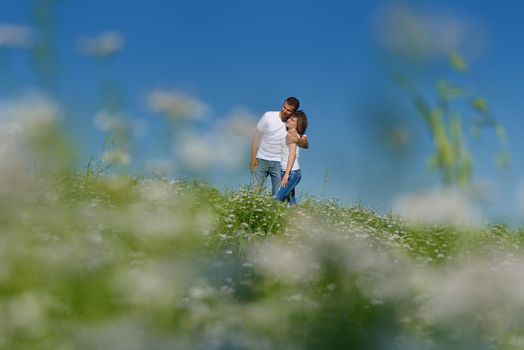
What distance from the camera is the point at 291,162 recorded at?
33.2 ft

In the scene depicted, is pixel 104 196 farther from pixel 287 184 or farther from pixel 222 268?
pixel 287 184

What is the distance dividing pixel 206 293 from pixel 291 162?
714 cm

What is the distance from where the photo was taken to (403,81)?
232cm

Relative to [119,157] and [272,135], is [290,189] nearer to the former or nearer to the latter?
[272,135]

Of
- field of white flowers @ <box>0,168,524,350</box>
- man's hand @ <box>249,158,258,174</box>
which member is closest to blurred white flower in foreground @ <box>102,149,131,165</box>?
field of white flowers @ <box>0,168,524,350</box>

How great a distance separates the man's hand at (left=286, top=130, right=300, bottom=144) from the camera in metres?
10.0

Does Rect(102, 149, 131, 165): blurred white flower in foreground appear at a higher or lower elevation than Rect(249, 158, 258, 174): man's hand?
lower

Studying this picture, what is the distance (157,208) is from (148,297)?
161 cm

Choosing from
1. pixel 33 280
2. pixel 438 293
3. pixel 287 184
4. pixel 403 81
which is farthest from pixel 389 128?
pixel 287 184

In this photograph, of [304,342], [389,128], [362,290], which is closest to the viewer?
[389,128]

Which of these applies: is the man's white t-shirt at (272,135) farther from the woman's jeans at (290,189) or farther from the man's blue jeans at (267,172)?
the woman's jeans at (290,189)

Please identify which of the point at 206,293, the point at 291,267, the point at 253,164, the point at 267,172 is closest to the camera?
the point at 206,293

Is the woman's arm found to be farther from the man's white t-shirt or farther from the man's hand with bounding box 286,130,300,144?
the man's white t-shirt

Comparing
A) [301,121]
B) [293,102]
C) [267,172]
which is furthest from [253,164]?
[293,102]
